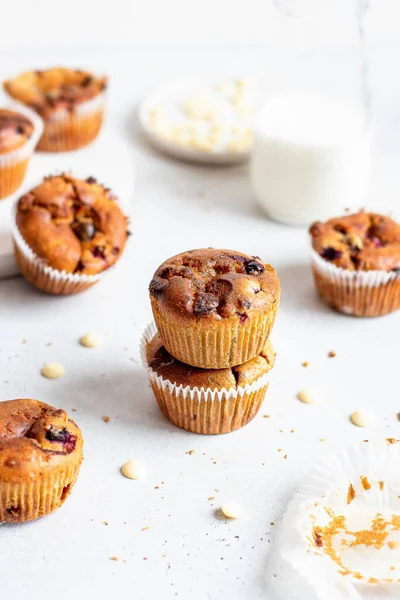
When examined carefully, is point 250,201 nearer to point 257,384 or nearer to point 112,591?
point 257,384

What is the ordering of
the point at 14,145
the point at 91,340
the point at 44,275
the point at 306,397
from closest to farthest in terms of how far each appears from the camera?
the point at 306,397
the point at 91,340
the point at 44,275
the point at 14,145

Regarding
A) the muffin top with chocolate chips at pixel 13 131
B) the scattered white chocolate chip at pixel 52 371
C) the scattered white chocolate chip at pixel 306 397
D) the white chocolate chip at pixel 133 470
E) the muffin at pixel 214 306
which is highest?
the muffin at pixel 214 306

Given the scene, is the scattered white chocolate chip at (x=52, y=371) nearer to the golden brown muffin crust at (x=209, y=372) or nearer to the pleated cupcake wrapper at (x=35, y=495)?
the golden brown muffin crust at (x=209, y=372)

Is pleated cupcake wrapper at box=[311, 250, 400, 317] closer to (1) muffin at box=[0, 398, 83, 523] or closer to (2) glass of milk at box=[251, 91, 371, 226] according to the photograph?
(2) glass of milk at box=[251, 91, 371, 226]

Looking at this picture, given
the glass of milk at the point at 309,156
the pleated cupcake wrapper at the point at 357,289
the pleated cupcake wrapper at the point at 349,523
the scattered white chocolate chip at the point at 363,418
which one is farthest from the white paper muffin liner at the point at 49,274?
the pleated cupcake wrapper at the point at 349,523

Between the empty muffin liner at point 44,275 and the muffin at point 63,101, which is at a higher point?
the muffin at point 63,101

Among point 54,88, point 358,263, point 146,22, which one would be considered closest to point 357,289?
point 358,263

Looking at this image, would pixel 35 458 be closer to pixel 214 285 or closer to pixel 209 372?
pixel 209 372
